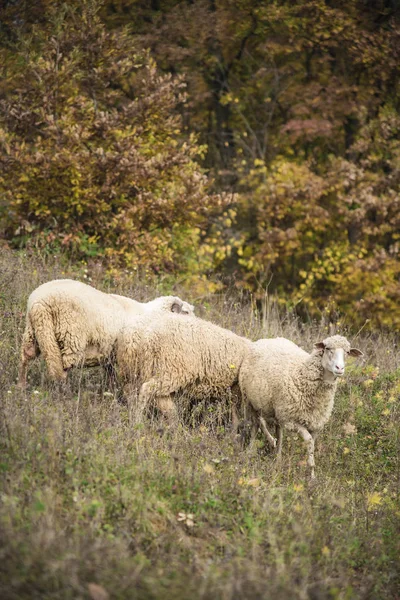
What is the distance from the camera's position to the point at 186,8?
1420 cm

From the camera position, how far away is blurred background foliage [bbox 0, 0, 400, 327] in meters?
9.82

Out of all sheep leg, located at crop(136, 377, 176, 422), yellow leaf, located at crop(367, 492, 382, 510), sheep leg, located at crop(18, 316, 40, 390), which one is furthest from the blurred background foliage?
yellow leaf, located at crop(367, 492, 382, 510)

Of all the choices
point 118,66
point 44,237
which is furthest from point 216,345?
point 118,66

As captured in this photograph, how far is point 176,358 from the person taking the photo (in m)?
6.17

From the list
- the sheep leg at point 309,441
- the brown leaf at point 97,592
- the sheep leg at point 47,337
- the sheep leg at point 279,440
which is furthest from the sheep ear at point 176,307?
the brown leaf at point 97,592

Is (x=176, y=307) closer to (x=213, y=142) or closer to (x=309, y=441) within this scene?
(x=309, y=441)

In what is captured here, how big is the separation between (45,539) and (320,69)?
14.7 meters

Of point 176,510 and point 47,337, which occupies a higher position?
point 47,337

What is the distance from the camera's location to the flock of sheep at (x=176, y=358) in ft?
19.1

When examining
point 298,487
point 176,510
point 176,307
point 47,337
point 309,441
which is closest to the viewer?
point 176,510

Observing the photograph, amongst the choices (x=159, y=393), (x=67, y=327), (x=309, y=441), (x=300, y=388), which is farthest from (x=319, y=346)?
(x=67, y=327)

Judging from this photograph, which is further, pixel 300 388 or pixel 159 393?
pixel 159 393

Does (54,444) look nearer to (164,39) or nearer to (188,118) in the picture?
(164,39)

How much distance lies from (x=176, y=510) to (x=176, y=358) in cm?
207
